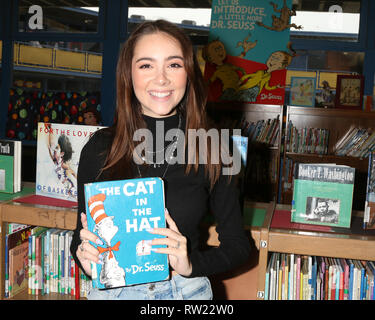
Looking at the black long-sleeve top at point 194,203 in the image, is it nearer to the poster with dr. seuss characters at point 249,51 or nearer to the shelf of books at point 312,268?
the shelf of books at point 312,268

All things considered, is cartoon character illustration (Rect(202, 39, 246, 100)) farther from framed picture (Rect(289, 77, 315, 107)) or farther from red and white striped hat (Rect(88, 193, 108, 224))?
red and white striped hat (Rect(88, 193, 108, 224))

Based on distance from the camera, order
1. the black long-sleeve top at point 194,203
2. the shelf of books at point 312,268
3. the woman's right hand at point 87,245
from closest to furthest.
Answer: the woman's right hand at point 87,245
the black long-sleeve top at point 194,203
the shelf of books at point 312,268

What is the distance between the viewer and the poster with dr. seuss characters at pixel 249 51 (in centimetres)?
402

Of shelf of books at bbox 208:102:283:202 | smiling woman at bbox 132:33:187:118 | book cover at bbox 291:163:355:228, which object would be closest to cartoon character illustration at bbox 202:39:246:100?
shelf of books at bbox 208:102:283:202

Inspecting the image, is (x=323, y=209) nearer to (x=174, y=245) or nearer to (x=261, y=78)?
(x=174, y=245)

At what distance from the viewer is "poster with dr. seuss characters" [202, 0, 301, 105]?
4.02 metres

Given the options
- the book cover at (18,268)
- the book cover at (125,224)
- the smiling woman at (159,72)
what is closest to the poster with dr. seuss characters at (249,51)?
the book cover at (18,268)

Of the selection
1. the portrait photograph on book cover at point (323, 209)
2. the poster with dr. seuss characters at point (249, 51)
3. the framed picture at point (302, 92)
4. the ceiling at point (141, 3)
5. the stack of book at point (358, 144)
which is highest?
the ceiling at point (141, 3)

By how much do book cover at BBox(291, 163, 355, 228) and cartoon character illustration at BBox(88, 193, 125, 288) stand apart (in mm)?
814

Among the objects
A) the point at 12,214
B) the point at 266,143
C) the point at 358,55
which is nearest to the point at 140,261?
the point at 12,214

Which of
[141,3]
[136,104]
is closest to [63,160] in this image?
[136,104]

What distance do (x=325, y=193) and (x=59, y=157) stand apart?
122 centimetres

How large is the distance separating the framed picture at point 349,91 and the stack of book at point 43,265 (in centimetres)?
316
